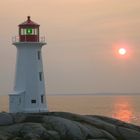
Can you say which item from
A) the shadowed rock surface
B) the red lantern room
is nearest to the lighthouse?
the red lantern room

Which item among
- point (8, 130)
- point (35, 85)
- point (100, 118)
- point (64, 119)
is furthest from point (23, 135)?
point (35, 85)

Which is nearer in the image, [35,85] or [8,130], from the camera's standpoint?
[8,130]

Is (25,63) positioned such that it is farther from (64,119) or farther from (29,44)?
(64,119)

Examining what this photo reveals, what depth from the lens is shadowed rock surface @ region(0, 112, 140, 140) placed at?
2442cm

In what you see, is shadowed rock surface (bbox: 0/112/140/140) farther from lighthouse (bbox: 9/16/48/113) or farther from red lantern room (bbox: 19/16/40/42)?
red lantern room (bbox: 19/16/40/42)

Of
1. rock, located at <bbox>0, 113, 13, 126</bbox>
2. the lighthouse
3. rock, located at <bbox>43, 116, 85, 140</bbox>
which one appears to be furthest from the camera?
the lighthouse

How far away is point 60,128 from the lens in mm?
25062

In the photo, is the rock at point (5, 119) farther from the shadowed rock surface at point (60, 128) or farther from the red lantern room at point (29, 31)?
the red lantern room at point (29, 31)

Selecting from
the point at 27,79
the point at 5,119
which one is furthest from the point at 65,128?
the point at 27,79

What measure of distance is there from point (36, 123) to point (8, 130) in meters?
1.46

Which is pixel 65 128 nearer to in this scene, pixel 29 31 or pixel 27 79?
pixel 27 79

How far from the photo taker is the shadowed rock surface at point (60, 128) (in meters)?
24.4

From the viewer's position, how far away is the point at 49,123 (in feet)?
83.8

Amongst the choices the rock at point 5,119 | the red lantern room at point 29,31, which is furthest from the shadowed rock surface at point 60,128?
the red lantern room at point 29,31
